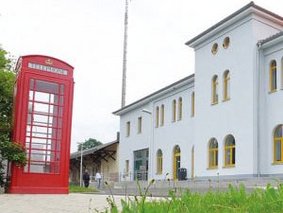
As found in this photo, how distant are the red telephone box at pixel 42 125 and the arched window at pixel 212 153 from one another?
1170cm

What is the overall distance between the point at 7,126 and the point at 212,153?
13.2 m

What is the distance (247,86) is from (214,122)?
11.5 ft

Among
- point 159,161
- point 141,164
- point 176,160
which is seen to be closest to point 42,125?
point 176,160

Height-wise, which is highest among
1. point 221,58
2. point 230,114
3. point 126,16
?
point 126,16

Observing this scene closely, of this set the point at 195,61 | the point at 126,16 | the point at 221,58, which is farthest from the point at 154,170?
the point at 126,16

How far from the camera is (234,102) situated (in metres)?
25.4

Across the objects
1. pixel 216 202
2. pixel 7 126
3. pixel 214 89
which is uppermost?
pixel 214 89

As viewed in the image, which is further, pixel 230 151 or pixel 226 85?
pixel 226 85

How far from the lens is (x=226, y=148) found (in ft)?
85.2

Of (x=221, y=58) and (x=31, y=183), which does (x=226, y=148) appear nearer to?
(x=221, y=58)

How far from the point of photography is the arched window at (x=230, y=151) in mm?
25500

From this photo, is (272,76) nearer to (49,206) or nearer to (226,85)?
(226,85)

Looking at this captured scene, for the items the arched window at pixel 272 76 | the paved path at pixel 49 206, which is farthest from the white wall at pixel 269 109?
the paved path at pixel 49 206

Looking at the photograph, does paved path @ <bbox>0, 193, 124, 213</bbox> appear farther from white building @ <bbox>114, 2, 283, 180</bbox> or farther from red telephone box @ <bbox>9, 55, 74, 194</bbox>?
white building @ <bbox>114, 2, 283, 180</bbox>
